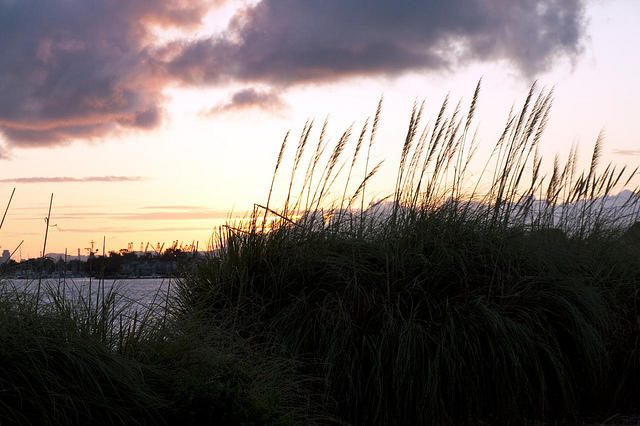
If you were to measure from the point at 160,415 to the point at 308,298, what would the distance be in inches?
78.4

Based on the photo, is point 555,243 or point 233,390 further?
point 555,243

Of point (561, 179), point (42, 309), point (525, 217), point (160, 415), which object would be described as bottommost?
point (160, 415)

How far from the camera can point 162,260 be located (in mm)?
6238

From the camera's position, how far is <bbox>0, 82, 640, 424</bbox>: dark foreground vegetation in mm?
3756

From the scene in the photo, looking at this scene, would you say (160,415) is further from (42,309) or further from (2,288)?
(2,288)

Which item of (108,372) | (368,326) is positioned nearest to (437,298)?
(368,326)

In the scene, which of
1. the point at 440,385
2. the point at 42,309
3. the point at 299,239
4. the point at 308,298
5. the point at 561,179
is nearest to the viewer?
the point at 42,309

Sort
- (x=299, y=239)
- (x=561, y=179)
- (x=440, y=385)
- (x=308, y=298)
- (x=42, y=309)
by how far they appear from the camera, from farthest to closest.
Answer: (x=561, y=179), (x=299, y=239), (x=308, y=298), (x=440, y=385), (x=42, y=309)

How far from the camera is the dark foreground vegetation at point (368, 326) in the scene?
12.3ft

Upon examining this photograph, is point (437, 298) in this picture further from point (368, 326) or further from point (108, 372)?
Answer: point (108, 372)

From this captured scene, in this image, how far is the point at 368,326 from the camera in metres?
5.27

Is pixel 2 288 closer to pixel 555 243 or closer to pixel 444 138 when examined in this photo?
pixel 444 138

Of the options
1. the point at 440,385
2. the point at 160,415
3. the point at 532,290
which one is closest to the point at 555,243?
the point at 532,290

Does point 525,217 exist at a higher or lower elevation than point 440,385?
higher
